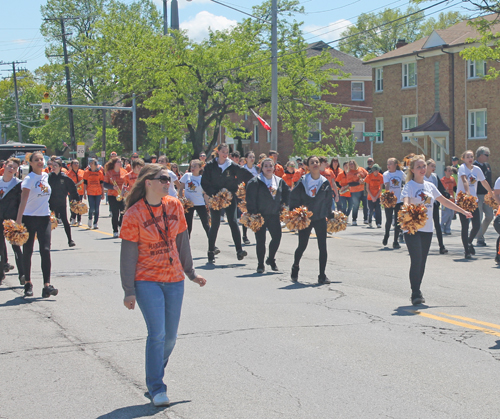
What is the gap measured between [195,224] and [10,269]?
1022 centimetres

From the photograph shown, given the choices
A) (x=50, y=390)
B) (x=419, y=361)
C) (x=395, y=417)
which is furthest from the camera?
(x=419, y=361)

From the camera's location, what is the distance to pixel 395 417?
4711 millimetres

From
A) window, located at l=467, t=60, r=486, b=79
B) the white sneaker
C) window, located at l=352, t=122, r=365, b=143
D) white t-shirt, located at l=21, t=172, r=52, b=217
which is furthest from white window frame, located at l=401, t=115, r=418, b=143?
the white sneaker

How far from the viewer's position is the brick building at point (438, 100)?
129 feet

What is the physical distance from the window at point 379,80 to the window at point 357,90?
12.5 m

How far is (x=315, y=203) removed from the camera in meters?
10.6

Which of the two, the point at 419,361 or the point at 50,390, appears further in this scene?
the point at 419,361

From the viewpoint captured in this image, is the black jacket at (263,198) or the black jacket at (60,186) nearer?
the black jacket at (263,198)

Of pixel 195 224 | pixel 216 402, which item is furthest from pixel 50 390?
pixel 195 224

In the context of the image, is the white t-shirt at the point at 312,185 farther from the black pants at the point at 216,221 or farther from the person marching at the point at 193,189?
the person marching at the point at 193,189

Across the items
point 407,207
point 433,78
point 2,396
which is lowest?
point 2,396

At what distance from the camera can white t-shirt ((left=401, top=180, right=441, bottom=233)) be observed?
8.87 meters

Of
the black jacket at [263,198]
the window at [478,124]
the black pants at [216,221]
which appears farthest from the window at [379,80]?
the black jacket at [263,198]

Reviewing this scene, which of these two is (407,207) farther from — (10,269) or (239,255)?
(10,269)
